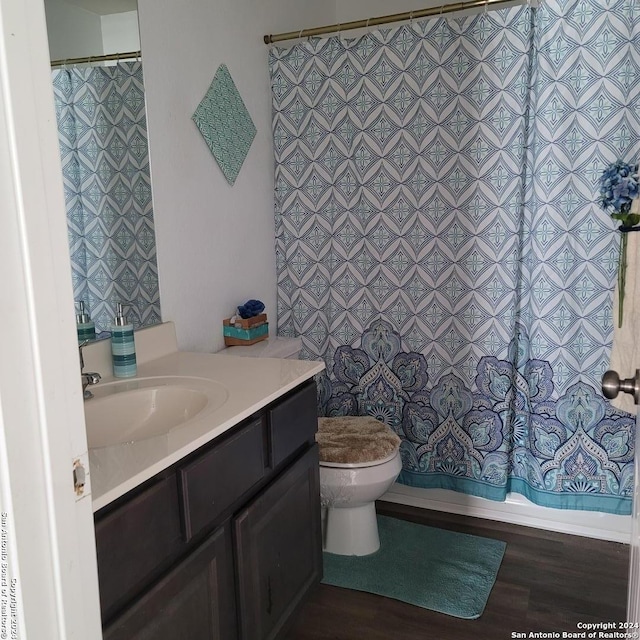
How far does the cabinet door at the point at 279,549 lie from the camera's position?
152 centimetres

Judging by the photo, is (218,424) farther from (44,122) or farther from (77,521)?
(44,122)

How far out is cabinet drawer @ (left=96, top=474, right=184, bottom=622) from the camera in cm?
108

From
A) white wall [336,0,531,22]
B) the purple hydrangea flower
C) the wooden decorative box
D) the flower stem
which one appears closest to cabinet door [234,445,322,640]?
the wooden decorative box

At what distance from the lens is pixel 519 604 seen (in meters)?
2.02

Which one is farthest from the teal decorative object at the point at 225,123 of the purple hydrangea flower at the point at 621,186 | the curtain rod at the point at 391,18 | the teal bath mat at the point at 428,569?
the teal bath mat at the point at 428,569

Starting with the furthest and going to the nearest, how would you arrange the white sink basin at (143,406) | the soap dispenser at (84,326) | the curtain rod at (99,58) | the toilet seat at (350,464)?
the toilet seat at (350,464)
the soap dispenser at (84,326)
the curtain rod at (99,58)
the white sink basin at (143,406)

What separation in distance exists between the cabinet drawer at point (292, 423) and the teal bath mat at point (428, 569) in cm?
64

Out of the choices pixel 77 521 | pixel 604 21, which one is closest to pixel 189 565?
pixel 77 521

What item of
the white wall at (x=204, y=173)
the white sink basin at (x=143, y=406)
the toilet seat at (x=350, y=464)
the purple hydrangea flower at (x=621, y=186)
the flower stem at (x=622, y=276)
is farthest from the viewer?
the toilet seat at (x=350, y=464)

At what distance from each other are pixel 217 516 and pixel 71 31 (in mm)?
1320

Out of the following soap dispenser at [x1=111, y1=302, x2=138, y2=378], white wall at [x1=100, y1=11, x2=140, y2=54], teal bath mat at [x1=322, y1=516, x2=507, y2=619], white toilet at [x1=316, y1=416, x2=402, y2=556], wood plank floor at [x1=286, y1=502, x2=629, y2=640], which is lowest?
wood plank floor at [x1=286, y1=502, x2=629, y2=640]

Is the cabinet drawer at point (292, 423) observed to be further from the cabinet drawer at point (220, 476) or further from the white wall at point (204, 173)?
the white wall at point (204, 173)

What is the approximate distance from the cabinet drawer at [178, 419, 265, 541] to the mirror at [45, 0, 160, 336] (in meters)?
0.61

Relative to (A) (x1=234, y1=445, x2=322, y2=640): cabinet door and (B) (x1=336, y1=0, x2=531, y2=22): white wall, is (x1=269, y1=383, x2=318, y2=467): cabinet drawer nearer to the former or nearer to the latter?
(A) (x1=234, y1=445, x2=322, y2=640): cabinet door
